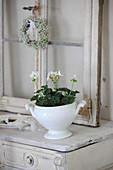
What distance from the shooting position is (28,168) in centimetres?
208

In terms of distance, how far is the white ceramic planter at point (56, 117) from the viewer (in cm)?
202

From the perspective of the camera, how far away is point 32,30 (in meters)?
2.47

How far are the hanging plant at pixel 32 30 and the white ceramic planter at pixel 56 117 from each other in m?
0.49

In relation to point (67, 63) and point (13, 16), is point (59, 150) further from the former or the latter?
point (13, 16)

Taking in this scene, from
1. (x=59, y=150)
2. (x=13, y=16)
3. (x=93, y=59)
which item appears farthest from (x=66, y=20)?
(x=59, y=150)

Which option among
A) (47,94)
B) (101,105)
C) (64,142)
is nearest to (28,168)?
(64,142)

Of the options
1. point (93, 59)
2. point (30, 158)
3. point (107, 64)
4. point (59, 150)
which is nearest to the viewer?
point (59, 150)

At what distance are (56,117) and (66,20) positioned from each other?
683 mm

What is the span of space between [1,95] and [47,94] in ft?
2.47

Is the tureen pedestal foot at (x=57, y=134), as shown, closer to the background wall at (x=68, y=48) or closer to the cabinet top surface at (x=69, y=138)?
the cabinet top surface at (x=69, y=138)

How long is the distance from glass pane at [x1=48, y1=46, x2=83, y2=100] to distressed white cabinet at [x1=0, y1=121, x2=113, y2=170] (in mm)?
301

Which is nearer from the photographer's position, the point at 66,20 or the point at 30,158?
the point at 30,158

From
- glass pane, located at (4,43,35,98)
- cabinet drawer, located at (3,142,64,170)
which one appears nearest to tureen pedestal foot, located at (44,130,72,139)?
cabinet drawer, located at (3,142,64,170)

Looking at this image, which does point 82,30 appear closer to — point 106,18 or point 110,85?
point 106,18
